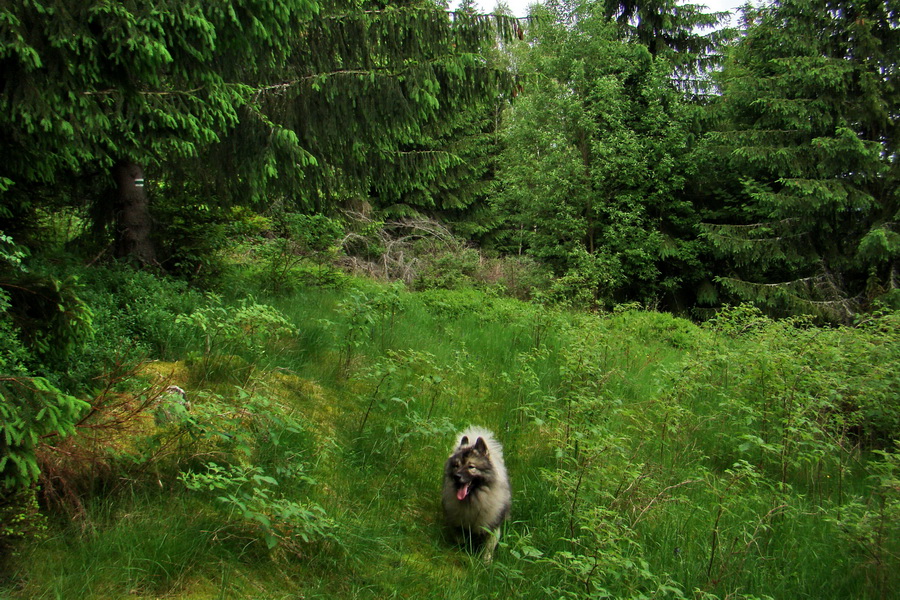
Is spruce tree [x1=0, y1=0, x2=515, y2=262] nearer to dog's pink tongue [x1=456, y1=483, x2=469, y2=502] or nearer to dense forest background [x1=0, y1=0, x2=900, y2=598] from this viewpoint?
dense forest background [x1=0, y1=0, x2=900, y2=598]

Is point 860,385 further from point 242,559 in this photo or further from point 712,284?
point 712,284

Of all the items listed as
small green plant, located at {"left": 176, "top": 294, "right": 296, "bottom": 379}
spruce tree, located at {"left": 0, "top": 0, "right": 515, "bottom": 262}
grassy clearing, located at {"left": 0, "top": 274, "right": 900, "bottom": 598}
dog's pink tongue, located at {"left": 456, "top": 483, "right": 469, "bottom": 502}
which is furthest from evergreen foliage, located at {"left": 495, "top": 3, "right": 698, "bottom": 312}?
dog's pink tongue, located at {"left": 456, "top": 483, "right": 469, "bottom": 502}

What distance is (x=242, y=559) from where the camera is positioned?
2951mm

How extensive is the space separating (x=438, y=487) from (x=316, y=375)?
6.03 ft

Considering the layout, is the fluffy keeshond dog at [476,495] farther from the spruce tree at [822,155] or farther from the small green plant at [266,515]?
the spruce tree at [822,155]

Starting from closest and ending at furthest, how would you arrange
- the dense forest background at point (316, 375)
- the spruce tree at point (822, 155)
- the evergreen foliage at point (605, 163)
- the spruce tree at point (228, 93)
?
the dense forest background at point (316, 375) → the spruce tree at point (228, 93) → the spruce tree at point (822, 155) → the evergreen foliage at point (605, 163)

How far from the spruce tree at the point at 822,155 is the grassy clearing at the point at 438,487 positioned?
11800mm

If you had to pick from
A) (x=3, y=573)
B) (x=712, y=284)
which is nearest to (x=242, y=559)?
(x=3, y=573)

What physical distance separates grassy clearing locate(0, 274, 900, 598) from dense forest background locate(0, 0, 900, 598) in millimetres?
26

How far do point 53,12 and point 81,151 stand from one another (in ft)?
3.09

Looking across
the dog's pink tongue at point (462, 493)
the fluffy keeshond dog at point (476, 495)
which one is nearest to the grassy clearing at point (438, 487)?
the fluffy keeshond dog at point (476, 495)

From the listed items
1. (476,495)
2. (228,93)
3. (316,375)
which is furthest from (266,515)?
(228,93)

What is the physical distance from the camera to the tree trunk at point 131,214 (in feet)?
20.0

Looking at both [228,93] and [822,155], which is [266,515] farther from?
[822,155]
